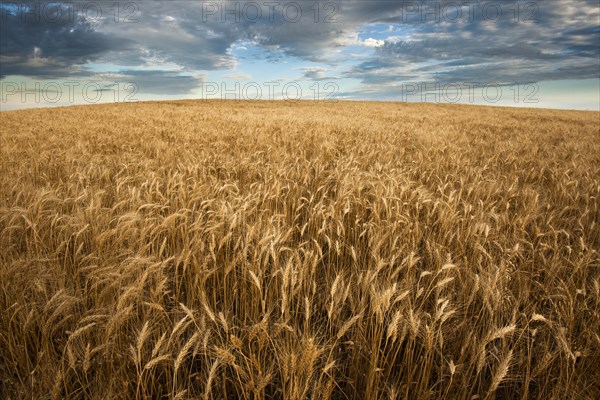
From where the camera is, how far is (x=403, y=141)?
29.2ft

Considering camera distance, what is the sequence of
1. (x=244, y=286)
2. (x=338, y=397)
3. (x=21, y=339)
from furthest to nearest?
1. (x=244, y=286)
2. (x=21, y=339)
3. (x=338, y=397)

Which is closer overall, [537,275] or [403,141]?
[537,275]

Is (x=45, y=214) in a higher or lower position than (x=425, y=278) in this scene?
higher

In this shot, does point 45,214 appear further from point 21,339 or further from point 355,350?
point 355,350

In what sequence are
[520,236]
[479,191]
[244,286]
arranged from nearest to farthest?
1. [244,286]
2. [520,236]
3. [479,191]

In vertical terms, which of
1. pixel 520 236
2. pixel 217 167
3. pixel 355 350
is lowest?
pixel 355 350

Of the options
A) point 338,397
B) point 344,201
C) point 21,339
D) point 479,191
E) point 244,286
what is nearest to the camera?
point 338,397

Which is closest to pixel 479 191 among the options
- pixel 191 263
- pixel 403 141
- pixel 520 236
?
pixel 520 236

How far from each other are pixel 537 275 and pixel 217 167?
3898mm

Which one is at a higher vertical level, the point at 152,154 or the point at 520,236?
the point at 152,154

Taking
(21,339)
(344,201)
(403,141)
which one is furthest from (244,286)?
(403,141)

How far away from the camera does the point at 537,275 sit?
2.10 m

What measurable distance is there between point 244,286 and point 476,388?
4.07ft

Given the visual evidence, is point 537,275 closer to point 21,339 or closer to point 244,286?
point 244,286
